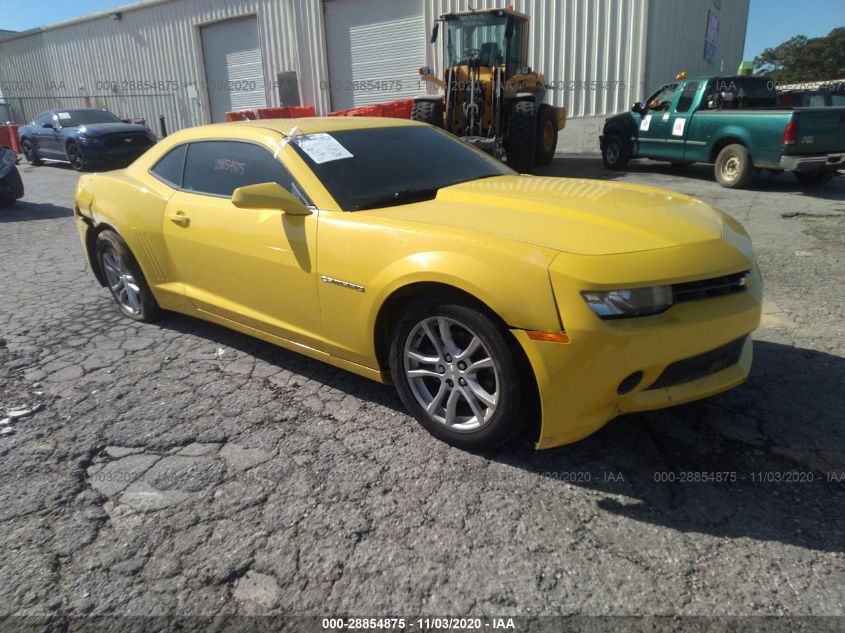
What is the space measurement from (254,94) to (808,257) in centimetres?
1888

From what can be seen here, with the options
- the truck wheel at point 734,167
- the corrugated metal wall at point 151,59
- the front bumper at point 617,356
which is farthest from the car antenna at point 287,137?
the corrugated metal wall at point 151,59

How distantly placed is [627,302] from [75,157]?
1601cm

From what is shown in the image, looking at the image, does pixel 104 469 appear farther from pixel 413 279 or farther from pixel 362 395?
pixel 413 279

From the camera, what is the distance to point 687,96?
33.4 ft

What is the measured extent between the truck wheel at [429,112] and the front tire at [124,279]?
7532 mm

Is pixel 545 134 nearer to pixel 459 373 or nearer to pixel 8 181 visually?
pixel 8 181

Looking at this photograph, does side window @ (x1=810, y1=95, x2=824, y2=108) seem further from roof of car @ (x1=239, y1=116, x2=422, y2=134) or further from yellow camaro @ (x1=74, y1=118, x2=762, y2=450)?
roof of car @ (x1=239, y1=116, x2=422, y2=134)

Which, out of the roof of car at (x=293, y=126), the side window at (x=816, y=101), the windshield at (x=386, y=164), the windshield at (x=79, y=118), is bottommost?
the windshield at (x=386, y=164)

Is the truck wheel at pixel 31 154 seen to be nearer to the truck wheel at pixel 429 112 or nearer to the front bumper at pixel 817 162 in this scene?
the truck wheel at pixel 429 112


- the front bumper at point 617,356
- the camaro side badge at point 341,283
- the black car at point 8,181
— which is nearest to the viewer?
the front bumper at point 617,356

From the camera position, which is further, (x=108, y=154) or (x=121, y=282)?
(x=108, y=154)

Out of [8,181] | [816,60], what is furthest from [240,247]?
[816,60]

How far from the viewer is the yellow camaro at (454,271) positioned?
2268mm

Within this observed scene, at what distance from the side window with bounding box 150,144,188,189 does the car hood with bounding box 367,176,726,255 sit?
1.75 metres
